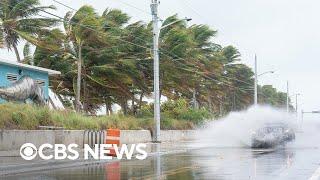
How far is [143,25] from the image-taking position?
5078 centimetres

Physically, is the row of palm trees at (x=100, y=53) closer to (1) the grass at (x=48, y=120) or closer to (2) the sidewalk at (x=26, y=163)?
(1) the grass at (x=48, y=120)

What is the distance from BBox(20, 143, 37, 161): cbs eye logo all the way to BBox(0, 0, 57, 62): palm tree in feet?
47.3

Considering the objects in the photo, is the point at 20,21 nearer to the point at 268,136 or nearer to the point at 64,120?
the point at 64,120

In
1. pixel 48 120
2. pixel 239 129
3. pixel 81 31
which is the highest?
pixel 81 31

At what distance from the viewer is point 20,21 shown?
40.6 metres

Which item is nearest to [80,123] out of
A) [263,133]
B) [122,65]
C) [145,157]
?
[145,157]

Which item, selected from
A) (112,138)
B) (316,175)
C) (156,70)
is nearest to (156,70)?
(156,70)

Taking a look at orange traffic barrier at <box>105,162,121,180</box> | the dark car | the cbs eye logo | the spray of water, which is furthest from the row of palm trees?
orange traffic barrier at <box>105,162,121,180</box>

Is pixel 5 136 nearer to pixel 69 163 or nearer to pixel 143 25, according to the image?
pixel 69 163

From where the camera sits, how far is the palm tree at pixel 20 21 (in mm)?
39938

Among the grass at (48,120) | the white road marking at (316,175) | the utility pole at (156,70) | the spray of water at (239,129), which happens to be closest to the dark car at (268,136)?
the spray of water at (239,129)

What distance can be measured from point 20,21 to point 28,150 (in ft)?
55.9

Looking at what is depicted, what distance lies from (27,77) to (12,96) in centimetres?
201

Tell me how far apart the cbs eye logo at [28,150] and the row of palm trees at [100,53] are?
32.2 feet
